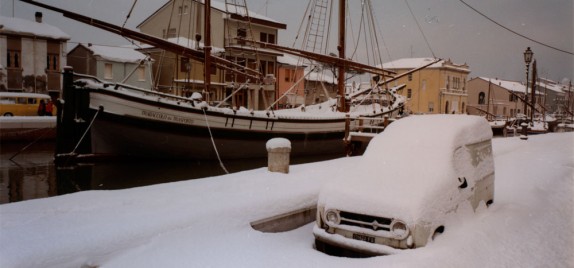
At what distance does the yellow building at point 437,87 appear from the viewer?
218 ft

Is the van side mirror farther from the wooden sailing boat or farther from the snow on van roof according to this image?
the wooden sailing boat

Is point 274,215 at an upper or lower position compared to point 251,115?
lower

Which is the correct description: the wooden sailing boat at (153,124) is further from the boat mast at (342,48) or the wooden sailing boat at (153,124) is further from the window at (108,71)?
the window at (108,71)

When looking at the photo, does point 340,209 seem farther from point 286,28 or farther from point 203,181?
point 286,28

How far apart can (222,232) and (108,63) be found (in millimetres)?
38733

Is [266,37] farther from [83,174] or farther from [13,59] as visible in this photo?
[83,174]

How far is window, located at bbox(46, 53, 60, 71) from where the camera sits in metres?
37.3

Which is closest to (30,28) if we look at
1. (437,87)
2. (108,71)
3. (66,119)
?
(108,71)

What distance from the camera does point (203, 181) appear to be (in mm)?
8891

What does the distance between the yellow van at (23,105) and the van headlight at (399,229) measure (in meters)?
28.2

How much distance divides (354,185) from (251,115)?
1426 cm

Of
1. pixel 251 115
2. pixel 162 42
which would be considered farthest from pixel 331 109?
pixel 162 42

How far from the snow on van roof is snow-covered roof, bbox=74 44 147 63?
36.6 meters

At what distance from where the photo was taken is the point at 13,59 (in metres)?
34.7
